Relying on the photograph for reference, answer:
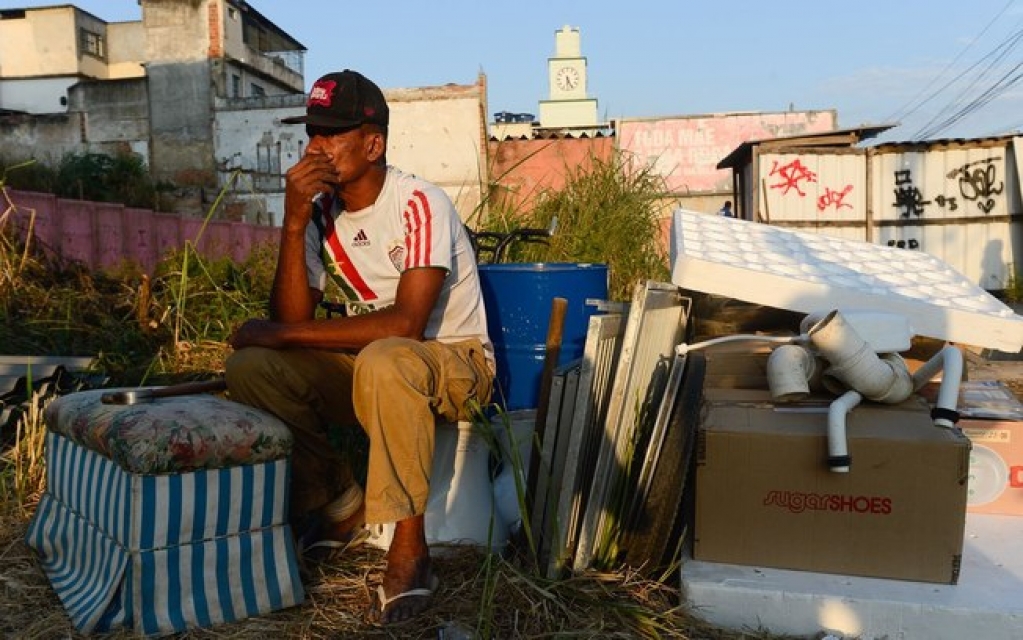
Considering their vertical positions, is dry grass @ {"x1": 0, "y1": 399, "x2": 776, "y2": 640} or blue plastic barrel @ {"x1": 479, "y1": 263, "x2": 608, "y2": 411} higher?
blue plastic barrel @ {"x1": 479, "y1": 263, "x2": 608, "y2": 411}

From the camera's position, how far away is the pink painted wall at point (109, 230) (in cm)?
1052

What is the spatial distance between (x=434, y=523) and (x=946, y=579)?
4.97 feet

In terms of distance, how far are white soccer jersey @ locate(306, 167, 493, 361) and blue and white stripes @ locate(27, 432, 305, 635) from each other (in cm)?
70

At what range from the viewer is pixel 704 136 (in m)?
21.2

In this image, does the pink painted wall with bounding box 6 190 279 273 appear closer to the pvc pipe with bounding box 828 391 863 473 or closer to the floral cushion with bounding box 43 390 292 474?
the floral cushion with bounding box 43 390 292 474

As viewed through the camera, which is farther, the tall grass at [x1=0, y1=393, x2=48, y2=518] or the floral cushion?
the tall grass at [x1=0, y1=393, x2=48, y2=518]

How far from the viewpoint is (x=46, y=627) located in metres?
2.23

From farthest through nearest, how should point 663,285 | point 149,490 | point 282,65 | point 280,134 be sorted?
point 282,65 → point 280,134 → point 663,285 → point 149,490

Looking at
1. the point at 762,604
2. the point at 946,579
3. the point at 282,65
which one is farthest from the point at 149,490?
the point at 282,65

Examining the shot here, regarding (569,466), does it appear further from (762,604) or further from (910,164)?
(910,164)

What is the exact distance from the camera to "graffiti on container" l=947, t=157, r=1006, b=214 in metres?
12.1

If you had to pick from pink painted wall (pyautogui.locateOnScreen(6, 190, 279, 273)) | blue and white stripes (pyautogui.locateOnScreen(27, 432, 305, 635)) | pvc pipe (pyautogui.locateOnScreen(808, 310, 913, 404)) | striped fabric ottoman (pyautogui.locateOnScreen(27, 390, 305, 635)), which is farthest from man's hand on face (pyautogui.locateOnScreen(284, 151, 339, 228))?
pink painted wall (pyautogui.locateOnScreen(6, 190, 279, 273))

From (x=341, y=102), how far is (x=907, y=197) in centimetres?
1204

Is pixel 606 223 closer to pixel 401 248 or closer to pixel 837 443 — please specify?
pixel 401 248
